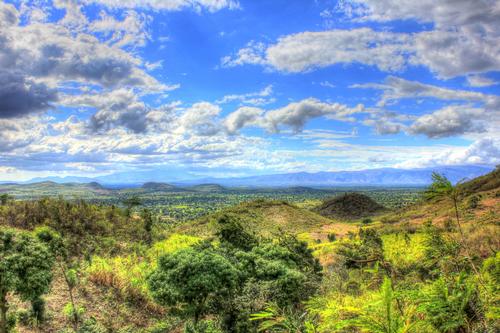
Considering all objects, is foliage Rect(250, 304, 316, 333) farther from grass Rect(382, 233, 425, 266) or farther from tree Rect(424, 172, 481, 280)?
tree Rect(424, 172, 481, 280)

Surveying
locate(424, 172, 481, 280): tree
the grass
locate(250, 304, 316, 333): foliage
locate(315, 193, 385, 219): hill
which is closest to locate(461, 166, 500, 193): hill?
locate(315, 193, 385, 219): hill

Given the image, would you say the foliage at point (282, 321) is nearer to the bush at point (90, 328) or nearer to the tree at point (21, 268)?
the tree at point (21, 268)

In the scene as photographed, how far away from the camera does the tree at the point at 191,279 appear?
45.0 feet

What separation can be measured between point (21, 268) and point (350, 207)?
102 metres

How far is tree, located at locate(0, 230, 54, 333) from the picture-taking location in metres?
11.7

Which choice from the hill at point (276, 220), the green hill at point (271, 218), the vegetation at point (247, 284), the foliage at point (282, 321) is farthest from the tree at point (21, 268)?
the green hill at point (271, 218)

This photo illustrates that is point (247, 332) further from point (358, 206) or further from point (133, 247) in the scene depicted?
point (358, 206)

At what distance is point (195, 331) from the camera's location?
1512 cm

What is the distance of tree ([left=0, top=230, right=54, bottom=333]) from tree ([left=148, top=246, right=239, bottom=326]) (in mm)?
4538

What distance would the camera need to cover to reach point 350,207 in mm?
104312

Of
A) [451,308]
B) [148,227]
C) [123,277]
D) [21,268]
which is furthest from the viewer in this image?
[148,227]

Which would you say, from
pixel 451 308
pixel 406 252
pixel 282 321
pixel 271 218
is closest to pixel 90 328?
pixel 282 321

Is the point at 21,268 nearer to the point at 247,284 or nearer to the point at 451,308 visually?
the point at 247,284

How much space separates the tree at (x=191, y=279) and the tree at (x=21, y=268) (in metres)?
4.54
